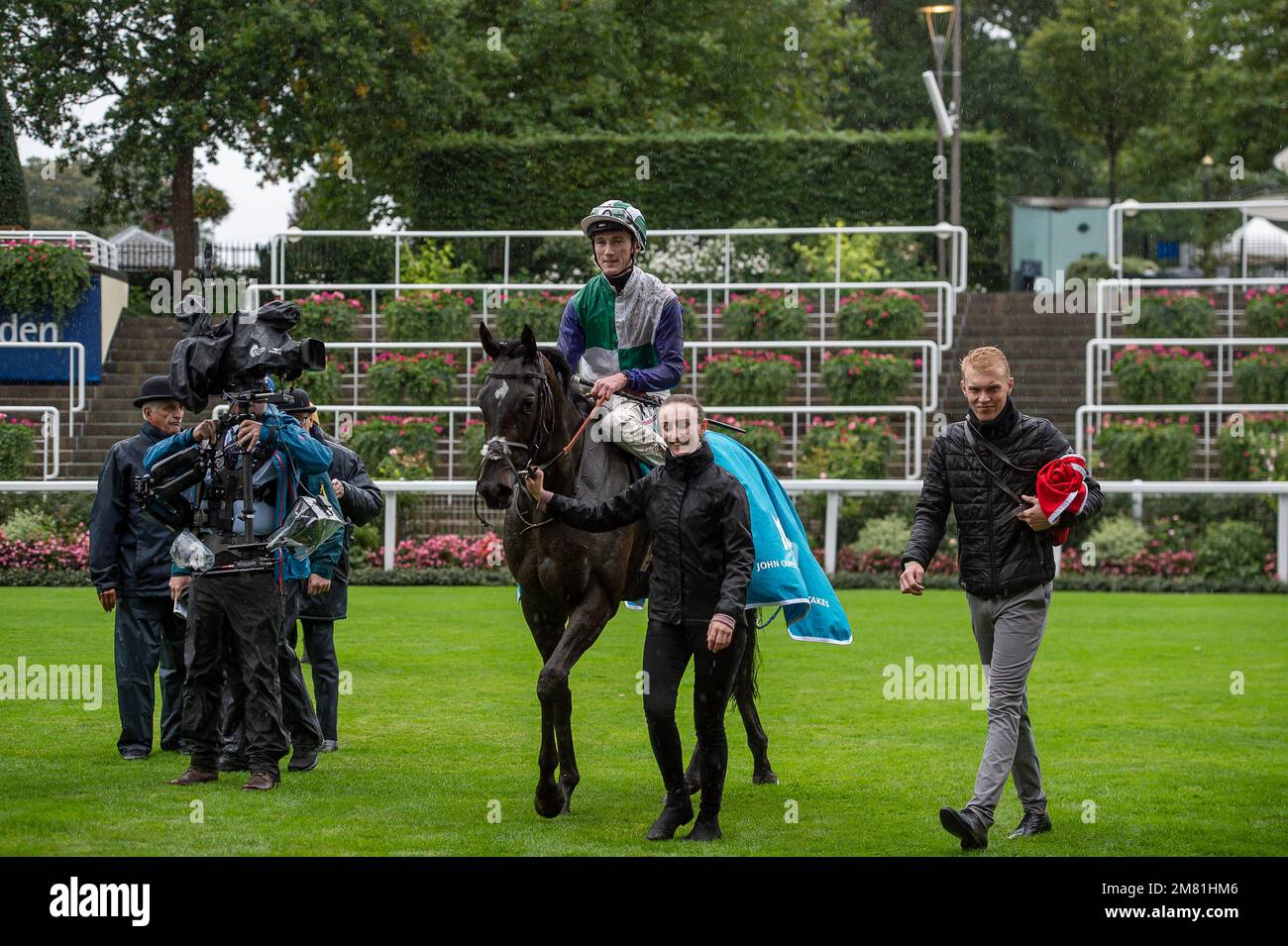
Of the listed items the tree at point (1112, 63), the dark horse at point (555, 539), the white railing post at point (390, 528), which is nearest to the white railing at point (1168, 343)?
the white railing post at point (390, 528)

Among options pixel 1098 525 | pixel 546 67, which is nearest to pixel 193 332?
pixel 1098 525

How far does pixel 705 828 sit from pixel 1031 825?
1239 mm

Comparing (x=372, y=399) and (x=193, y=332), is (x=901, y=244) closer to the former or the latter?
(x=372, y=399)

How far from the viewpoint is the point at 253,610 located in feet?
22.9

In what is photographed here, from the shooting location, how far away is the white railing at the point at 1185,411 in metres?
18.0

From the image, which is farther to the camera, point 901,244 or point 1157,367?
point 901,244

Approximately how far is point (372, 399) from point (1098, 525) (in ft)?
27.1

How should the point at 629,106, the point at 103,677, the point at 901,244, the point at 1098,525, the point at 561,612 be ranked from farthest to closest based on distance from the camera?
1. the point at 629,106
2. the point at 901,244
3. the point at 1098,525
4. the point at 103,677
5. the point at 561,612

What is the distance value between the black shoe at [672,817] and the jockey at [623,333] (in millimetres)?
1490

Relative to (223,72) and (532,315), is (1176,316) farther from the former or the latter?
(223,72)

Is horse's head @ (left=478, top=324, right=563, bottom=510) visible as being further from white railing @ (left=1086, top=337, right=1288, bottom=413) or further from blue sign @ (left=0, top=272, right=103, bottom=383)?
blue sign @ (left=0, top=272, right=103, bottom=383)

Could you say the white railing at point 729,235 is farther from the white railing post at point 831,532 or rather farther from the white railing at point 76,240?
the white railing post at point 831,532

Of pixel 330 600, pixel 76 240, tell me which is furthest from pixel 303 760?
pixel 76 240

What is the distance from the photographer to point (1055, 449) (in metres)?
6.22
